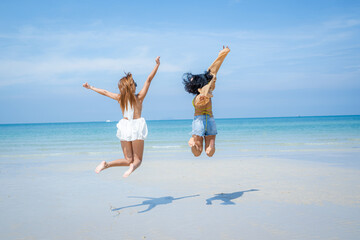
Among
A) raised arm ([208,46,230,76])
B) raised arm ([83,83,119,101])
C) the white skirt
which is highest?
raised arm ([208,46,230,76])

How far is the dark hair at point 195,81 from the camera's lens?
7.35 metres

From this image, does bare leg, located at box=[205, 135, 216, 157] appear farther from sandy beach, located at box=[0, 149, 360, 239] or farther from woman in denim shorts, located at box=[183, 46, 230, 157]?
sandy beach, located at box=[0, 149, 360, 239]

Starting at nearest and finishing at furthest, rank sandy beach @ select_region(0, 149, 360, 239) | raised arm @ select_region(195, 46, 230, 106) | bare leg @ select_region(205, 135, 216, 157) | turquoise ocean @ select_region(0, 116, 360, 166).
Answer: sandy beach @ select_region(0, 149, 360, 239) → raised arm @ select_region(195, 46, 230, 106) → bare leg @ select_region(205, 135, 216, 157) → turquoise ocean @ select_region(0, 116, 360, 166)

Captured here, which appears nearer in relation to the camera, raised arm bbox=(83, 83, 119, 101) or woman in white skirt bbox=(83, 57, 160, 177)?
woman in white skirt bbox=(83, 57, 160, 177)

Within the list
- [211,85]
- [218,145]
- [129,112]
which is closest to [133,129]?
[129,112]

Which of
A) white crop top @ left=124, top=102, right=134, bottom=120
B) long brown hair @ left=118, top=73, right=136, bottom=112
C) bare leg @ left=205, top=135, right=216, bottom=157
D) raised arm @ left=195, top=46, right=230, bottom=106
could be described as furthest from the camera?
bare leg @ left=205, top=135, right=216, bottom=157

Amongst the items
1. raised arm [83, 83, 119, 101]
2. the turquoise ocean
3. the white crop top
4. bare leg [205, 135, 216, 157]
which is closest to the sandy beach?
bare leg [205, 135, 216, 157]

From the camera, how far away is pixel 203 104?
736 centimetres

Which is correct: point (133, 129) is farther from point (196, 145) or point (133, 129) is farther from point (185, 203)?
point (185, 203)

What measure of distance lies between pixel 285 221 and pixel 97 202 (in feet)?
12.6

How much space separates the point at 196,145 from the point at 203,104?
2.92 ft

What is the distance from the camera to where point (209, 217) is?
6320 millimetres

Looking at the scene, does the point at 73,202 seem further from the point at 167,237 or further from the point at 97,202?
the point at 167,237

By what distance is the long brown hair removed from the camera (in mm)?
6730
